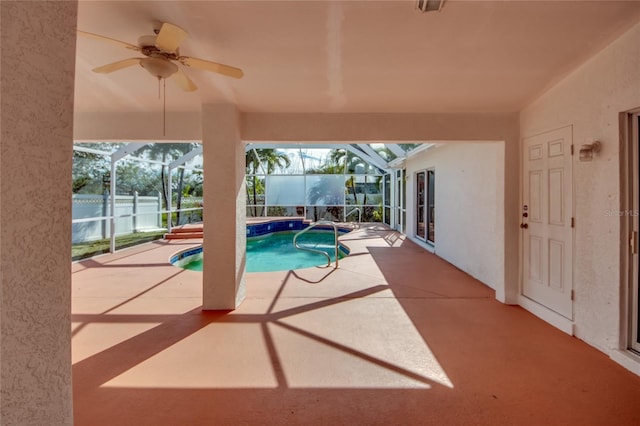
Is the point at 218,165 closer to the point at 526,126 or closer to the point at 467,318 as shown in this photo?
the point at 467,318

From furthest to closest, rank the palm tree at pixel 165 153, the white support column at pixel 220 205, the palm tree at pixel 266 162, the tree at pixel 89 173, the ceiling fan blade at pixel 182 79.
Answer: the palm tree at pixel 266 162 < the palm tree at pixel 165 153 < the tree at pixel 89 173 < the white support column at pixel 220 205 < the ceiling fan blade at pixel 182 79

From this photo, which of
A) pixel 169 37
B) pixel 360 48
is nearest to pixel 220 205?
pixel 169 37

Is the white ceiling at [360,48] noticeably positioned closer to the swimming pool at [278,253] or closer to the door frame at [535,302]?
the door frame at [535,302]

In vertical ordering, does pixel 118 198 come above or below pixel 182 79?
below

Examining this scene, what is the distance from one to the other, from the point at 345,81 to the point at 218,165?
1828 millimetres

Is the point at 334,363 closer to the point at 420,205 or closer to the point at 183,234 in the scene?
the point at 420,205

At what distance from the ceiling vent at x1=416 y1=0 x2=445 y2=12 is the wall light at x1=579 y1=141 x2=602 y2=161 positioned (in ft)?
6.72

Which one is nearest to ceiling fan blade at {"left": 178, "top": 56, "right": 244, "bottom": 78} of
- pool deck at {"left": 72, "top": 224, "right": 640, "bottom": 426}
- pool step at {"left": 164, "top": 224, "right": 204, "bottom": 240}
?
pool deck at {"left": 72, "top": 224, "right": 640, "bottom": 426}

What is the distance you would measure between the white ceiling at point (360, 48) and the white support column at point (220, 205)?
29 cm

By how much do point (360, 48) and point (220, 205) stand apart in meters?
2.36

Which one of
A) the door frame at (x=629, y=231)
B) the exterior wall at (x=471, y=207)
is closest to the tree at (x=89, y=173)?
the exterior wall at (x=471, y=207)

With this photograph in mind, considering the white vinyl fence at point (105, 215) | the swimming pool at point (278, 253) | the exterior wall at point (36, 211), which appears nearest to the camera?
the exterior wall at point (36, 211)

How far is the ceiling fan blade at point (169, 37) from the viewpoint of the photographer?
1776mm

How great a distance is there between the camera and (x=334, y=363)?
7.82 ft
